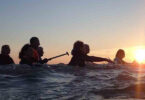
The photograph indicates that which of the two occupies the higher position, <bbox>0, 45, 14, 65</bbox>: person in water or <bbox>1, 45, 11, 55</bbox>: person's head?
<bbox>1, 45, 11, 55</bbox>: person's head

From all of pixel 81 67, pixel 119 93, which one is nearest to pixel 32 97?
pixel 119 93

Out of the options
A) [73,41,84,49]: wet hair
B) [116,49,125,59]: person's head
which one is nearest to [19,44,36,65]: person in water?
[73,41,84,49]: wet hair

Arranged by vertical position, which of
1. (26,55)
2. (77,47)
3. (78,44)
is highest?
(78,44)

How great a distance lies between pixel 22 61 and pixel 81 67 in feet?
11.8

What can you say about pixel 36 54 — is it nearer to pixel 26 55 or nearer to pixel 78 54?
pixel 26 55

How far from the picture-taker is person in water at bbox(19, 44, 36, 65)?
13156 millimetres

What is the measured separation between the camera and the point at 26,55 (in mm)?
13469

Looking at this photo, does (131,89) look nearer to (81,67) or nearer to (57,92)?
(57,92)

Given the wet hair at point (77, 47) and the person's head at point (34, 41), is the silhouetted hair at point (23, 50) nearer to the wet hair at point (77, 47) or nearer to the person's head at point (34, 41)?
the person's head at point (34, 41)

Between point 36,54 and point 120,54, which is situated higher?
point 120,54

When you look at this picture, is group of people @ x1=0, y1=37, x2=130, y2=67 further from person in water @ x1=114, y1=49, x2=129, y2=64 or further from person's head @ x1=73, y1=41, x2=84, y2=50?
person in water @ x1=114, y1=49, x2=129, y2=64

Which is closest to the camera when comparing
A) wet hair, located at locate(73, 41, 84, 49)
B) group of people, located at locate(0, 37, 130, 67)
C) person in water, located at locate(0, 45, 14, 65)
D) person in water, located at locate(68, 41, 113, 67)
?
group of people, located at locate(0, 37, 130, 67)

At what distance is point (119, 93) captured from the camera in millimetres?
6805

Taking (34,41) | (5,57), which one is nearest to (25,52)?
(34,41)
